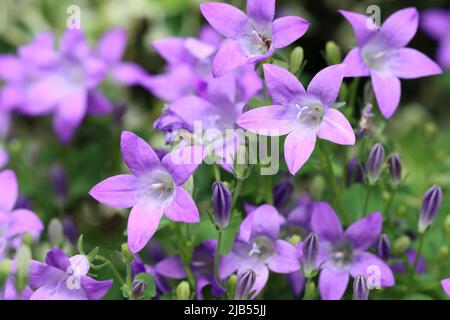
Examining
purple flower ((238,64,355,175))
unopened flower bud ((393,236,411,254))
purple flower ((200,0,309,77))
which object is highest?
purple flower ((200,0,309,77))

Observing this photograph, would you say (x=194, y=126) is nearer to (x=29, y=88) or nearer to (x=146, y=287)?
(x=146, y=287)

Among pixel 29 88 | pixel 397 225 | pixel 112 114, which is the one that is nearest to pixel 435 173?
pixel 397 225

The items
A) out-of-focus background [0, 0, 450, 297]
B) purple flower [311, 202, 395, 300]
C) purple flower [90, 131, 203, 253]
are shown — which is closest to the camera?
purple flower [90, 131, 203, 253]

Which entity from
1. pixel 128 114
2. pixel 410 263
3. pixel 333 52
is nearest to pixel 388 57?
pixel 333 52

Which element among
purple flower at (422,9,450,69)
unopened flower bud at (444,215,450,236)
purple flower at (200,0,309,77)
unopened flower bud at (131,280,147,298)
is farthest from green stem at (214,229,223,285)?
purple flower at (422,9,450,69)

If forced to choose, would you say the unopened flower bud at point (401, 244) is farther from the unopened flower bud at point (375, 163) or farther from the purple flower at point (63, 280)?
the purple flower at point (63, 280)

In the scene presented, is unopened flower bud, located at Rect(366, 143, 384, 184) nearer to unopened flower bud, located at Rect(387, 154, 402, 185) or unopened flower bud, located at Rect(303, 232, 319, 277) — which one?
unopened flower bud, located at Rect(387, 154, 402, 185)

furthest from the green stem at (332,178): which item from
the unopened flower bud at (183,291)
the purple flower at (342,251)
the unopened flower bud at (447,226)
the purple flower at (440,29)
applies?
the purple flower at (440,29)

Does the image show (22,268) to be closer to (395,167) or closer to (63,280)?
(63,280)
